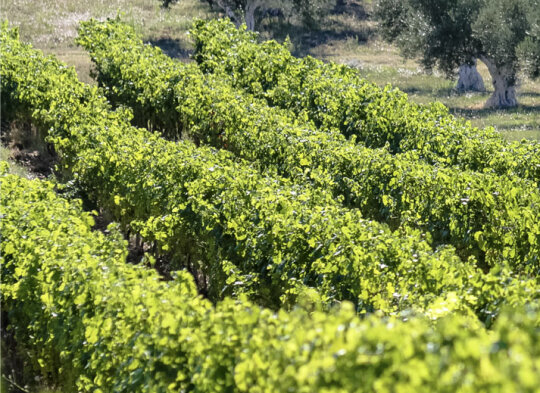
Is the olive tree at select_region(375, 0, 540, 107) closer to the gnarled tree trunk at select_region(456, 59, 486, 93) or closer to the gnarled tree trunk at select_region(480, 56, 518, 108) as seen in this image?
the gnarled tree trunk at select_region(480, 56, 518, 108)

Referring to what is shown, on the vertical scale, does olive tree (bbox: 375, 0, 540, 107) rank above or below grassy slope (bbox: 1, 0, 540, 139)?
above

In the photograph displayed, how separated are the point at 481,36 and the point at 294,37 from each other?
15873mm

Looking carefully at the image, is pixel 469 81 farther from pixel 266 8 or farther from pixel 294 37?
pixel 294 37

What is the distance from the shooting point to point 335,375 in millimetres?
4195

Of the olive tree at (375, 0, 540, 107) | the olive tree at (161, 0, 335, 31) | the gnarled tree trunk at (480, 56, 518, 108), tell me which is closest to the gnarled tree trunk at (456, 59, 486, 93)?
the olive tree at (375, 0, 540, 107)

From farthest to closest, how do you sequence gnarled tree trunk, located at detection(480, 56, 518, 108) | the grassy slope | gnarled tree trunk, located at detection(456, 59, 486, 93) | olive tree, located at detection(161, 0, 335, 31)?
olive tree, located at detection(161, 0, 335, 31) → gnarled tree trunk, located at detection(456, 59, 486, 93) → the grassy slope → gnarled tree trunk, located at detection(480, 56, 518, 108)

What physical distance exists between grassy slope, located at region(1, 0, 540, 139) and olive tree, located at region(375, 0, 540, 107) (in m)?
1.48

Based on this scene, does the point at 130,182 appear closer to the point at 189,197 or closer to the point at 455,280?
the point at 189,197

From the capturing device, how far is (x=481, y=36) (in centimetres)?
2998

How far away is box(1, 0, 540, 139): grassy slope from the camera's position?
33438 millimetres

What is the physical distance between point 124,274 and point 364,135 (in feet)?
31.2

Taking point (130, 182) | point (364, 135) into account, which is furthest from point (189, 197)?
point (364, 135)

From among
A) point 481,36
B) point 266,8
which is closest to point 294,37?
point 266,8

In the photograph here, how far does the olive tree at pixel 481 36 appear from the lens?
28.9 meters
